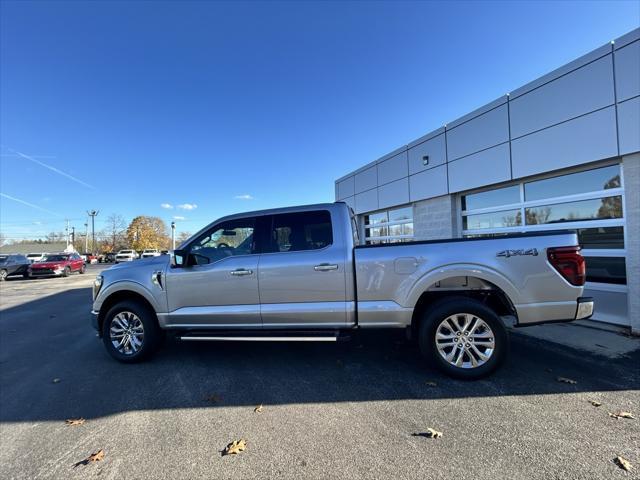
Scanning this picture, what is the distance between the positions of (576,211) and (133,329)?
8128 millimetres

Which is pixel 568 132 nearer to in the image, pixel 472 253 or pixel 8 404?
pixel 472 253

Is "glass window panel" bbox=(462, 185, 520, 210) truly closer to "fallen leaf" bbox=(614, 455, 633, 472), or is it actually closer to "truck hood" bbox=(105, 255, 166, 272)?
"fallen leaf" bbox=(614, 455, 633, 472)

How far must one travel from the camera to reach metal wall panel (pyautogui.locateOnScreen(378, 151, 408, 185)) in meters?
11.7

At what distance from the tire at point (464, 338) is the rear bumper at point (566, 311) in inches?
17.8

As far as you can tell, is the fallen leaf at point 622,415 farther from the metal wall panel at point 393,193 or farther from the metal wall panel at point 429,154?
the metal wall panel at point 393,193

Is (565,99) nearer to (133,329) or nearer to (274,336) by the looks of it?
(274,336)

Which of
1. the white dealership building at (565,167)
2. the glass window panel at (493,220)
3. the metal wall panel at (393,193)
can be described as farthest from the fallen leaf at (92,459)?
the metal wall panel at (393,193)

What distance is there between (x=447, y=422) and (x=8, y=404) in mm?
4737

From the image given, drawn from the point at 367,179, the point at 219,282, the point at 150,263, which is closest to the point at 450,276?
the point at 219,282

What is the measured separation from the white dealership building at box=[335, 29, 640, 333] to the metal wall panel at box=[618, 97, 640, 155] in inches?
0.5

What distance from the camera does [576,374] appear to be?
13.0 ft

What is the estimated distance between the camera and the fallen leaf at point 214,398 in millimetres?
3586

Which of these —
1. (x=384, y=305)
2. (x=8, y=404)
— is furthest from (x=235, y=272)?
(x=8, y=404)

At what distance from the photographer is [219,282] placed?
448 cm
